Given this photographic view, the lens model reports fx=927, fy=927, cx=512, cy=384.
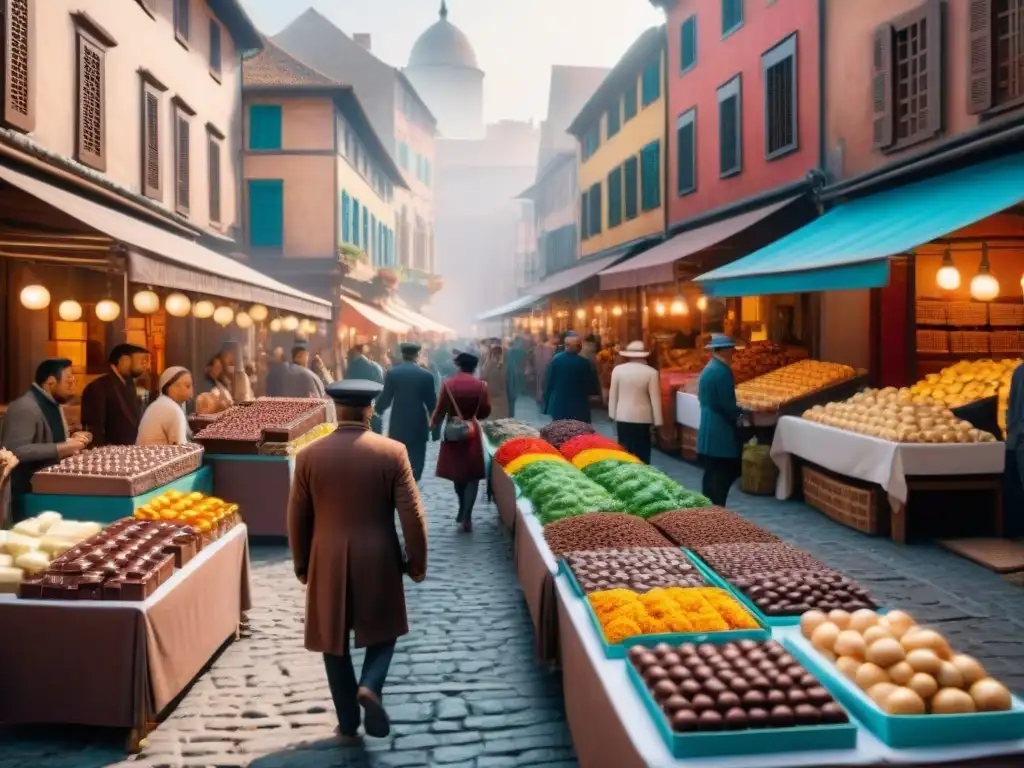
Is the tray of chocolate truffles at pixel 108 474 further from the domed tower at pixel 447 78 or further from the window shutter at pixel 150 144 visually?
the domed tower at pixel 447 78

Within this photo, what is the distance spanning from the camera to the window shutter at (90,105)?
1255 cm

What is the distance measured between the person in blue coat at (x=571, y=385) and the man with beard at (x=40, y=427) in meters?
6.20

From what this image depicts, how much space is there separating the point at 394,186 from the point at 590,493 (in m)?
38.5

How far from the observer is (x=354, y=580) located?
477 centimetres

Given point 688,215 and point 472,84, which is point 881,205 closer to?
point 688,215

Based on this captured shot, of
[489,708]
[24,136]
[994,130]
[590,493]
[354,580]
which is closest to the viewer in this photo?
[354,580]

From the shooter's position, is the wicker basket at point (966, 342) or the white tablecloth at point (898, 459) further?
the wicker basket at point (966, 342)

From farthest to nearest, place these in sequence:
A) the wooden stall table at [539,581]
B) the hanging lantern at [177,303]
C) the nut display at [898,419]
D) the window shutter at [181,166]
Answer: the window shutter at [181,166] < the hanging lantern at [177,303] < the nut display at [898,419] < the wooden stall table at [539,581]

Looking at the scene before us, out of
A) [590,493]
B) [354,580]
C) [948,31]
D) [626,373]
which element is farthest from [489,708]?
[948,31]

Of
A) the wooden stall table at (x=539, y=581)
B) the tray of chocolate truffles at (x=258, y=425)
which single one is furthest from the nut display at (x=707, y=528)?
the tray of chocolate truffles at (x=258, y=425)

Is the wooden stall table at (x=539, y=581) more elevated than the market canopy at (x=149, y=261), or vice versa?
the market canopy at (x=149, y=261)

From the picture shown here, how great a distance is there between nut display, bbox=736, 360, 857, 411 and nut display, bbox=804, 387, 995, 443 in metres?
0.97

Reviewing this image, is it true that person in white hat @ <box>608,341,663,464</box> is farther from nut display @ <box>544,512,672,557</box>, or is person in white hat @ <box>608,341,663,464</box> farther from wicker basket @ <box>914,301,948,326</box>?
nut display @ <box>544,512,672,557</box>

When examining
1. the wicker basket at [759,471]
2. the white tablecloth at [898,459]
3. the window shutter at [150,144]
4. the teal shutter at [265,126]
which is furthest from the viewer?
the teal shutter at [265,126]
